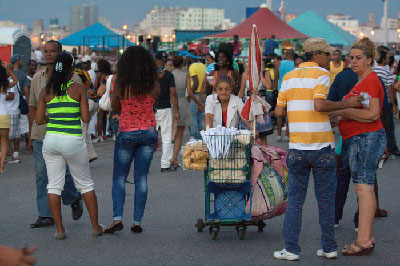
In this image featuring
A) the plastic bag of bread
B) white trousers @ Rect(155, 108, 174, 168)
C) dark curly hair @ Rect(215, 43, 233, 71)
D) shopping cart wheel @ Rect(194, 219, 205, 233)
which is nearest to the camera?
the plastic bag of bread

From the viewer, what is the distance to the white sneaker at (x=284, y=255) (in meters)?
6.50

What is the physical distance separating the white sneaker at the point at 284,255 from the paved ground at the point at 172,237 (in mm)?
61

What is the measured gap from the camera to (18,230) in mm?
7918

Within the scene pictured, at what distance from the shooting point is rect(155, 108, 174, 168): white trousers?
41.0 ft

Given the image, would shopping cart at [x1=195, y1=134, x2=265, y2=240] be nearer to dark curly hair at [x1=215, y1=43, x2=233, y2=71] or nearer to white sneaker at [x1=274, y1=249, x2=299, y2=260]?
white sneaker at [x1=274, y1=249, x2=299, y2=260]

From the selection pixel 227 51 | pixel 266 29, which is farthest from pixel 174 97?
pixel 266 29

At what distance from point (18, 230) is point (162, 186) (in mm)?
3378

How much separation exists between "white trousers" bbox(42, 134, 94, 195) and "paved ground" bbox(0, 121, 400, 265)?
56cm

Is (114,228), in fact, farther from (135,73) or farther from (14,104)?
(14,104)

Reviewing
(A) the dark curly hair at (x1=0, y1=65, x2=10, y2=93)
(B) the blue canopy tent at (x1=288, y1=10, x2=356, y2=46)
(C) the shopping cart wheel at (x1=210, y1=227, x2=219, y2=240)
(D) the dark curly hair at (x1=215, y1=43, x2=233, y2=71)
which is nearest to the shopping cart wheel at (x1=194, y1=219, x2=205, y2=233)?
(C) the shopping cart wheel at (x1=210, y1=227, x2=219, y2=240)

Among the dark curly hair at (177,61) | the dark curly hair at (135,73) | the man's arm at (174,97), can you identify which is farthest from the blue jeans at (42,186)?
the dark curly hair at (177,61)

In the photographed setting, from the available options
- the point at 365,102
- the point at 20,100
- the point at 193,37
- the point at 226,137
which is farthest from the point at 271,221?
the point at 193,37

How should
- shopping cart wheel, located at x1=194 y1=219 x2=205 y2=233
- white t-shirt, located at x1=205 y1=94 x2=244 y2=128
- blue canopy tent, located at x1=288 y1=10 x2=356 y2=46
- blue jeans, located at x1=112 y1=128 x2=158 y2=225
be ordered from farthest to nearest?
blue canopy tent, located at x1=288 y1=10 x2=356 y2=46
white t-shirt, located at x1=205 y1=94 x2=244 y2=128
blue jeans, located at x1=112 y1=128 x2=158 y2=225
shopping cart wheel, located at x1=194 y1=219 x2=205 y2=233

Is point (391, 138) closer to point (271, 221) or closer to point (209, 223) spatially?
point (271, 221)
